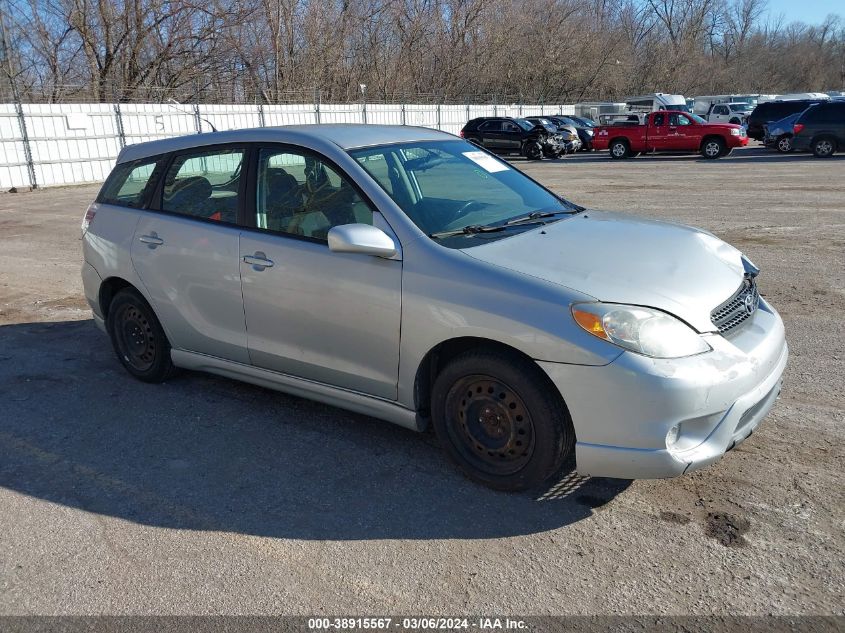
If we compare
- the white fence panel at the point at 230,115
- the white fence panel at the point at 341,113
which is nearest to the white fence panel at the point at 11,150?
the white fence panel at the point at 230,115

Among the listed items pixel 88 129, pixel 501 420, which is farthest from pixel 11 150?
pixel 501 420

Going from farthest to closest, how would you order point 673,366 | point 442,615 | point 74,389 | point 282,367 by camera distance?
point 74,389 → point 282,367 → point 673,366 → point 442,615

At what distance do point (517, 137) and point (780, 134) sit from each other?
978cm

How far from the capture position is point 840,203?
13.2 m

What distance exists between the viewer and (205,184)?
4.85m

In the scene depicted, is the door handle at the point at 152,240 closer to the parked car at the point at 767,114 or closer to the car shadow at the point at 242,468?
the car shadow at the point at 242,468

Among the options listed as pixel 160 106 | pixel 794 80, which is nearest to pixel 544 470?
pixel 160 106

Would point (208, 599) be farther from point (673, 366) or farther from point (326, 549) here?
point (673, 366)

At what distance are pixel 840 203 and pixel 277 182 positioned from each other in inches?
483

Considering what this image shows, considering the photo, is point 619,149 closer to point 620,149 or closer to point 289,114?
point 620,149

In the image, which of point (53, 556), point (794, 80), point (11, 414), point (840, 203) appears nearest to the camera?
point (53, 556)

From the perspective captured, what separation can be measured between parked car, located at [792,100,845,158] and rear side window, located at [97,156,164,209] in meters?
23.9

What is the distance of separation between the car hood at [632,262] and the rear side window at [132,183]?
8.95ft

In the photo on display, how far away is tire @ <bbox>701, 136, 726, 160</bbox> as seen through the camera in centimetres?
2540
